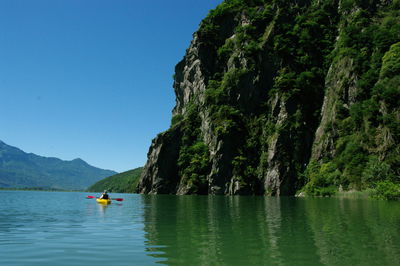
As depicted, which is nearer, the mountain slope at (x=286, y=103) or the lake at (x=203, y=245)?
the lake at (x=203, y=245)

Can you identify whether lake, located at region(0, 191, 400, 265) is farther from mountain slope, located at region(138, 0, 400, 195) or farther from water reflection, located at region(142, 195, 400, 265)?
mountain slope, located at region(138, 0, 400, 195)

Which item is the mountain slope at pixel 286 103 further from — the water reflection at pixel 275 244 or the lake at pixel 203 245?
the lake at pixel 203 245

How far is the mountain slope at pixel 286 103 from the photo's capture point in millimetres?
85875

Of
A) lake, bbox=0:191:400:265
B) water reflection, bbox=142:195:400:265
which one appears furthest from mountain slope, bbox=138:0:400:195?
lake, bbox=0:191:400:265

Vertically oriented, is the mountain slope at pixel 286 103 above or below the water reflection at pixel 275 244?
above

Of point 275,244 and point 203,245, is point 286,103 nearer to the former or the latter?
point 275,244

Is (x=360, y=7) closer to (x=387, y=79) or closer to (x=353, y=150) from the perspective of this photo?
(x=387, y=79)

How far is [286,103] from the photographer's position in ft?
368

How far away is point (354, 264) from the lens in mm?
12461

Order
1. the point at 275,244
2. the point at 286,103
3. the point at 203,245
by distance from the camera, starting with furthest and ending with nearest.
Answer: the point at 286,103 → the point at 275,244 → the point at 203,245

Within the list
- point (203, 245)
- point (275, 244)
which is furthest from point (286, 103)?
point (203, 245)

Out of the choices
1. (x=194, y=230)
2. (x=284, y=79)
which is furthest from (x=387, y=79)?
(x=194, y=230)

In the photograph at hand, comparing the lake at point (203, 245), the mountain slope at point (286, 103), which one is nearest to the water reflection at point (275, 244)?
the lake at point (203, 245)

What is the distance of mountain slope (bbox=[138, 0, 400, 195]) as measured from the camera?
85.9 meters
